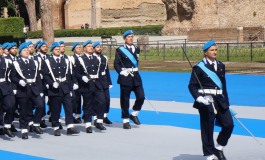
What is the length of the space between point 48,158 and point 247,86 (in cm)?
1194

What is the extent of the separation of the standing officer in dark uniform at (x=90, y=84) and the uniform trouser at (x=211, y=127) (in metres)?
4.24

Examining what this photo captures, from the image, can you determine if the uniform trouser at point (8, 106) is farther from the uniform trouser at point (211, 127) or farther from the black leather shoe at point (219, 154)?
the black leather shoe at point (219, 154)

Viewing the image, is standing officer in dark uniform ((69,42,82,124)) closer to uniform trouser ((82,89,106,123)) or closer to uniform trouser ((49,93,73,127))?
uniform trouser ((82,89,106,123))

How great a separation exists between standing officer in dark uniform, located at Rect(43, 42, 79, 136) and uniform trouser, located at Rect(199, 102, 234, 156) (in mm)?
4087

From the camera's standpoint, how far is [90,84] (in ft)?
45.8

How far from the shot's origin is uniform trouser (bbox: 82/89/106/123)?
1373cm

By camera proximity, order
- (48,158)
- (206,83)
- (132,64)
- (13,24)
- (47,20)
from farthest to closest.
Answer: (13,24) < (47,20) < (132,64) < (48,158) < (206,83)

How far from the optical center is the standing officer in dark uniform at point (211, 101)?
9797mm

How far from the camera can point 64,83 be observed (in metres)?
13.5

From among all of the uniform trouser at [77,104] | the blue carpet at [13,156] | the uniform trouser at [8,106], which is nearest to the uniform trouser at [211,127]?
the blue carpet at [13,156]

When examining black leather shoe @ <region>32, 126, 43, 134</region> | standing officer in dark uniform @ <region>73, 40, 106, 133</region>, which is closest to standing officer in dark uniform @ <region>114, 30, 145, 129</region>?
standing officer in dark uniform @ <region>73, 40, 106, 133</region>

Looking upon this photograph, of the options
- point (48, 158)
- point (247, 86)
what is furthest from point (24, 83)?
point (247, 86)

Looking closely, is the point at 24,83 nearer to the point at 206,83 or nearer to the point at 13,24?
the point at 206,83

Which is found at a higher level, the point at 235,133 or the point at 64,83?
the point at 64,83
